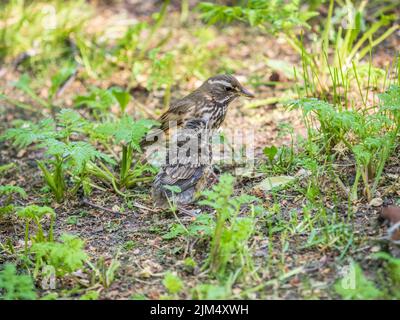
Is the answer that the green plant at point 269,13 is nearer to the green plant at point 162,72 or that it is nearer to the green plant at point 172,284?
the green plant at point 162,72

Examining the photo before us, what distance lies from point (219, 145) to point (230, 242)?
2694 mm

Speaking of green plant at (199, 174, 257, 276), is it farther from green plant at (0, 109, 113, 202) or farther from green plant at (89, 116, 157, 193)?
green plant at (89, 116, 157, 193)

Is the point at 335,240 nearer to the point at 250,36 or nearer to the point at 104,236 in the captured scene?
the point at 104,236

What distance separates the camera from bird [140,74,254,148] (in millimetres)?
7070

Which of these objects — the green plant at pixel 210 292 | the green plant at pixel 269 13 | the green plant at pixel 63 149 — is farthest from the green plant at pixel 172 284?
the green plant at pixel 269 13

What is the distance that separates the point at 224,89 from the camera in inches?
279

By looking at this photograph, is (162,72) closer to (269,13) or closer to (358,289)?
(269,13)

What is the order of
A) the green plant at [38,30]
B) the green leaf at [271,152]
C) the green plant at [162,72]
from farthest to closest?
the green plant at [38,30] < the green plant at [162,72] < the green leaf at [271,152]

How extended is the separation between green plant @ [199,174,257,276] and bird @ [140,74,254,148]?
8.24 ft

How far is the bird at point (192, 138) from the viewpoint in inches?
229

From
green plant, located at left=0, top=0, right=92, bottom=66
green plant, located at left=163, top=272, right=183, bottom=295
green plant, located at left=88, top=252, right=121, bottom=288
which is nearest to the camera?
green plant, located at left=163, top=272, right=183, bottom=295

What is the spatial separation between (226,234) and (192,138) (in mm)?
1918

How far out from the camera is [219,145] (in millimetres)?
7059

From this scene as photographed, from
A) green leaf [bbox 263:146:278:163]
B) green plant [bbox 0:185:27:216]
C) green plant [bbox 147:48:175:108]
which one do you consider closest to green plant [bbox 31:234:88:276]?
green plant [bbox 0:185:27:216]
